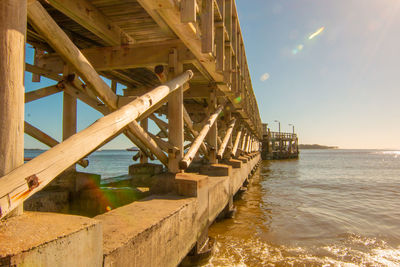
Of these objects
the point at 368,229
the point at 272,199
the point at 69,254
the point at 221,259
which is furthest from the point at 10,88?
the point at 272,199

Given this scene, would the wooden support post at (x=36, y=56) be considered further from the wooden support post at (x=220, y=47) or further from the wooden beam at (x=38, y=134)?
the wooden support post at (x=220, y=47)

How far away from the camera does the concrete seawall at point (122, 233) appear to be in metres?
1.23

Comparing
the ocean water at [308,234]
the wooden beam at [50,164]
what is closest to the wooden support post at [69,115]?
the wooden beam at [50,164]

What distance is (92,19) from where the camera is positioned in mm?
3586

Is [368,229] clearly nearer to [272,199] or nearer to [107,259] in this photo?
[272,199]

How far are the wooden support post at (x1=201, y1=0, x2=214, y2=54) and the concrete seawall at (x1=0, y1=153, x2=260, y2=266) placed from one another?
1.85 metres

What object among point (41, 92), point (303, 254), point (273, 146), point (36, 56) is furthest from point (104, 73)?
point (273, 146)

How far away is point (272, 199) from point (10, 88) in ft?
27.0

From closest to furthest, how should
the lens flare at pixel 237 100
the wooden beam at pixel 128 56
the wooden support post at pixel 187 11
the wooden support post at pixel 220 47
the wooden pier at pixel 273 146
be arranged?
the wooden support post at pixel 187 11
the wooden beam at pixel 128 56
the wooden support post at pixel 220 47
the lens flare at pixel 237 100
the wooden pier at pixel 273 146

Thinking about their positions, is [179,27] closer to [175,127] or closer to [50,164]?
[175,127]

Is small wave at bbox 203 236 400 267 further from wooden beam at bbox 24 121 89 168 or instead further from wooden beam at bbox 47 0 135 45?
wooden beam at bbox 47 0 135 45

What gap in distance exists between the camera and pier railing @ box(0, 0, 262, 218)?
141 centimetres

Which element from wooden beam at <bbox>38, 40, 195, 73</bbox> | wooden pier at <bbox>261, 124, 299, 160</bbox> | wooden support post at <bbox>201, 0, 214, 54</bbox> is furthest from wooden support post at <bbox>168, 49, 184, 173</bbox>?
wooden pier at <bbox>261, 124, 299, 160</bbox>

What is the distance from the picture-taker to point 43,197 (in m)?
3.37
